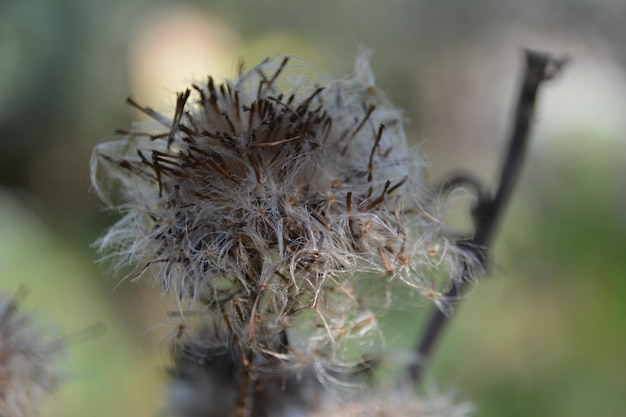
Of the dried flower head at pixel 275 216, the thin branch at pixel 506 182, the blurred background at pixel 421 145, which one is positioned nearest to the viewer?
the dried flower head at pixel 275 216

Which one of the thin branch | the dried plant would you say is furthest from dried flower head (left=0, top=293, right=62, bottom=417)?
the thin branch

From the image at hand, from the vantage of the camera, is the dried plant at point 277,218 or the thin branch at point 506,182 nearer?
the dried plant at point 277,218

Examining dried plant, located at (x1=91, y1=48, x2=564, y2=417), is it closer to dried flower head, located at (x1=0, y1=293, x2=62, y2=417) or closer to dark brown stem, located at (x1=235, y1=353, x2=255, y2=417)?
dark brown stem, located at (x1=235, y1=353, x2=255, y2=417)

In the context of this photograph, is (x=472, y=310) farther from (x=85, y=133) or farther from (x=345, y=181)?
(x=85, y=133)

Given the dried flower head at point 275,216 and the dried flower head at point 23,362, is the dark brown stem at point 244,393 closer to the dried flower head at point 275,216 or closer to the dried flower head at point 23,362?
the dried flower head at point 275,216

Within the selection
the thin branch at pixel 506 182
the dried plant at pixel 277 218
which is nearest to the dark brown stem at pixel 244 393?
the dried plant at pixel 277 218

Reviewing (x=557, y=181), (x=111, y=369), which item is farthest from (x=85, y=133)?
(x=557, y=181)
